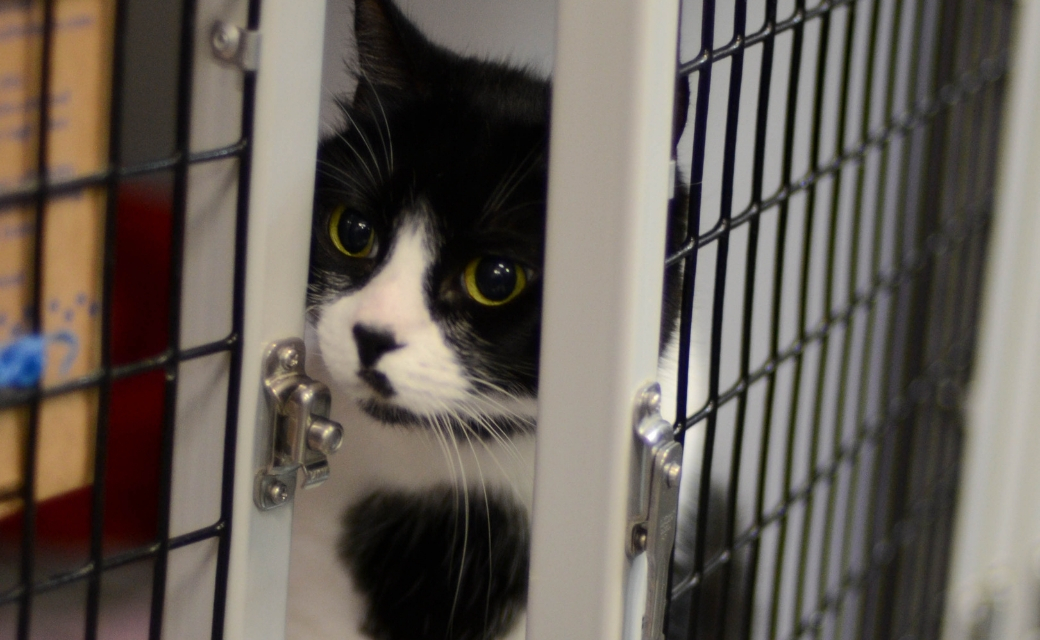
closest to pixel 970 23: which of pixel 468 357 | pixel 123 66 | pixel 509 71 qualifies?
pixel 509 71

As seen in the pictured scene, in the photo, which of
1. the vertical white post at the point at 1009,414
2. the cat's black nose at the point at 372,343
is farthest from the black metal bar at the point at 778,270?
the vertical white post at the point at 1009,414

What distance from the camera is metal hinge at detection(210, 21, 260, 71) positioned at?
41cm

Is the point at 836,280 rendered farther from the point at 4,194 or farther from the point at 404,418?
the point at 4,194

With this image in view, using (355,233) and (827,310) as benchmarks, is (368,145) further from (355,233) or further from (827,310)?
(827,310)

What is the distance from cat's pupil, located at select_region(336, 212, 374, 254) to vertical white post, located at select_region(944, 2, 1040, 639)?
0.73m

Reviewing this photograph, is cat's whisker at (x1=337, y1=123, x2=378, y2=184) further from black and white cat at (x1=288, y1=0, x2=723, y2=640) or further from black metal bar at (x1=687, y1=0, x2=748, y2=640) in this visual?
black metal bar at (x1=687, y1=0, x2=748, y2=640)

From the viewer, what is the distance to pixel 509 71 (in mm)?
760

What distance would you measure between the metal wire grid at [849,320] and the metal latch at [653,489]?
0.10 m

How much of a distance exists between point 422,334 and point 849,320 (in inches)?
15.4

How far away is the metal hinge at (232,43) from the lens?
412mm

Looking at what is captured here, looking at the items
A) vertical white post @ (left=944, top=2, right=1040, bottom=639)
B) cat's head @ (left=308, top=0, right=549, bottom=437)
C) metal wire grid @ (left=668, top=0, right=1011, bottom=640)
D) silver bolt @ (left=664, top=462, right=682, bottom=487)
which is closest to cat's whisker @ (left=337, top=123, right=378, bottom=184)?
cat's head @ (left=308, top=0, right=549, bottom=437)

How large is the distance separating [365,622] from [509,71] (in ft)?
1.43

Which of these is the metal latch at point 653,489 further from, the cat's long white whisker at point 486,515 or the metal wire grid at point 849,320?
the cat's long white whisker at point 486,515

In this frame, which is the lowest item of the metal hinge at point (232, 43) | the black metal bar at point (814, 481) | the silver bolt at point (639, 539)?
the black metal bar at point (814, 481)
